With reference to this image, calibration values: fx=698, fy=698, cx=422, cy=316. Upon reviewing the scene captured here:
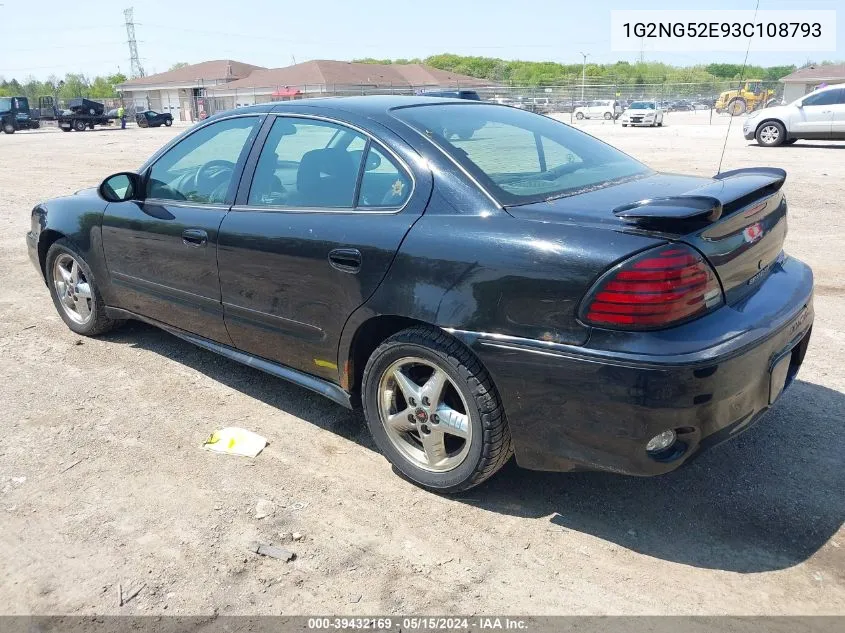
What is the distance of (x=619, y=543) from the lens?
2.76m

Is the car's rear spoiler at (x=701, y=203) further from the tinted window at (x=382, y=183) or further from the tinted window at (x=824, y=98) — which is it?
the tinted window at (x=824, y=98)

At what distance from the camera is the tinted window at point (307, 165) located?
10.8 ft

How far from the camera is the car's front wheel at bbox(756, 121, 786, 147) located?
18.8m

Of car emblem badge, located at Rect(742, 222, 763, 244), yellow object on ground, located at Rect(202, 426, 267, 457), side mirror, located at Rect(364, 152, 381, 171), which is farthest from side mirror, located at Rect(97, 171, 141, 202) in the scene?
car emblem badge, located at Rect(742, 222, 763, 244)

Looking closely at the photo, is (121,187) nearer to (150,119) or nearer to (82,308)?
(82,308)

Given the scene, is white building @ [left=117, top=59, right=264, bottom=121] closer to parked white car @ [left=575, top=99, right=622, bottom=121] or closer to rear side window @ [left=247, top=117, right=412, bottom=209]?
parked white car @ [left=575, top=99, right=622, bottom=121]

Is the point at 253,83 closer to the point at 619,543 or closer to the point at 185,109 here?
the point at 185,109

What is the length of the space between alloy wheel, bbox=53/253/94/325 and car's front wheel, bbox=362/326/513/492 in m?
2.83

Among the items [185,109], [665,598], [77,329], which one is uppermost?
[185,109]

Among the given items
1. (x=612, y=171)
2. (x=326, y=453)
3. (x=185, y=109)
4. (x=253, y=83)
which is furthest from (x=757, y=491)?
(x=185, y=109)

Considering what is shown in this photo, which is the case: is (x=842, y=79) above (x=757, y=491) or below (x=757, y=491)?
above

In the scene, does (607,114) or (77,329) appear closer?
(77,329)

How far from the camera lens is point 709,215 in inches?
95.6

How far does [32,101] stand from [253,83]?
118ft
